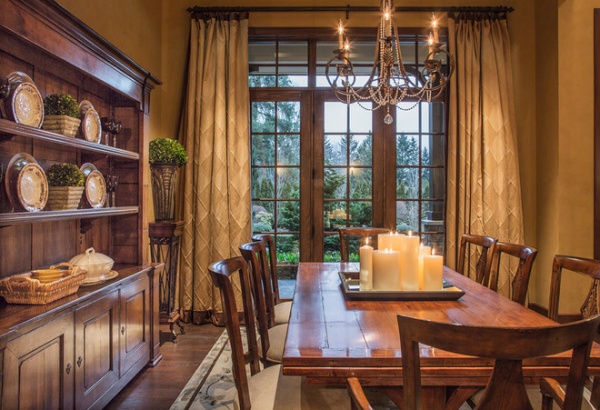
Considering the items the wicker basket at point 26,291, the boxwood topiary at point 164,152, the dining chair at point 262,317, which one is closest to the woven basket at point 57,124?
the wicker basket at point 26,291

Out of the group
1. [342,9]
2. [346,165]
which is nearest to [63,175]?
[346,165]

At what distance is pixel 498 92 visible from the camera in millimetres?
3875

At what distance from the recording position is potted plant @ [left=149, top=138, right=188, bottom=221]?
3270 millimetres

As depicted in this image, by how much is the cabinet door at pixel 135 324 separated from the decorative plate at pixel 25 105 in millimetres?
1033

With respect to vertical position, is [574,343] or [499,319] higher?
[574,343]

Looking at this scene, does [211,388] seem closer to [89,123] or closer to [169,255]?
[169,255]

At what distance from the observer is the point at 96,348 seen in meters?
2.13

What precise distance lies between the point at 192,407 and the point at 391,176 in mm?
2714

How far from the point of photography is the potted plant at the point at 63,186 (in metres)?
2.08

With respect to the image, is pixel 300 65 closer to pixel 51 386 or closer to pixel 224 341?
pixel 224 341

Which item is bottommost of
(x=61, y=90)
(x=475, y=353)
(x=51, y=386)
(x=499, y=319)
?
(x=51, y=386)

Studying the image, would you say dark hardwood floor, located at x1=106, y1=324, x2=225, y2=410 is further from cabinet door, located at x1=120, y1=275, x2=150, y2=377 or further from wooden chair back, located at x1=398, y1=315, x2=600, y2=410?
wooden chair back, located at x1=398, y1=315, x2=600, y2=410

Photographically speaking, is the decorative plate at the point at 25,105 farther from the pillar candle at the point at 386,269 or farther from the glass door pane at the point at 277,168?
the glass door pane at the point at 277,168

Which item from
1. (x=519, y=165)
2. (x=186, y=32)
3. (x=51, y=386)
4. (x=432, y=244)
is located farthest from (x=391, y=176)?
(x=51, y=386)
